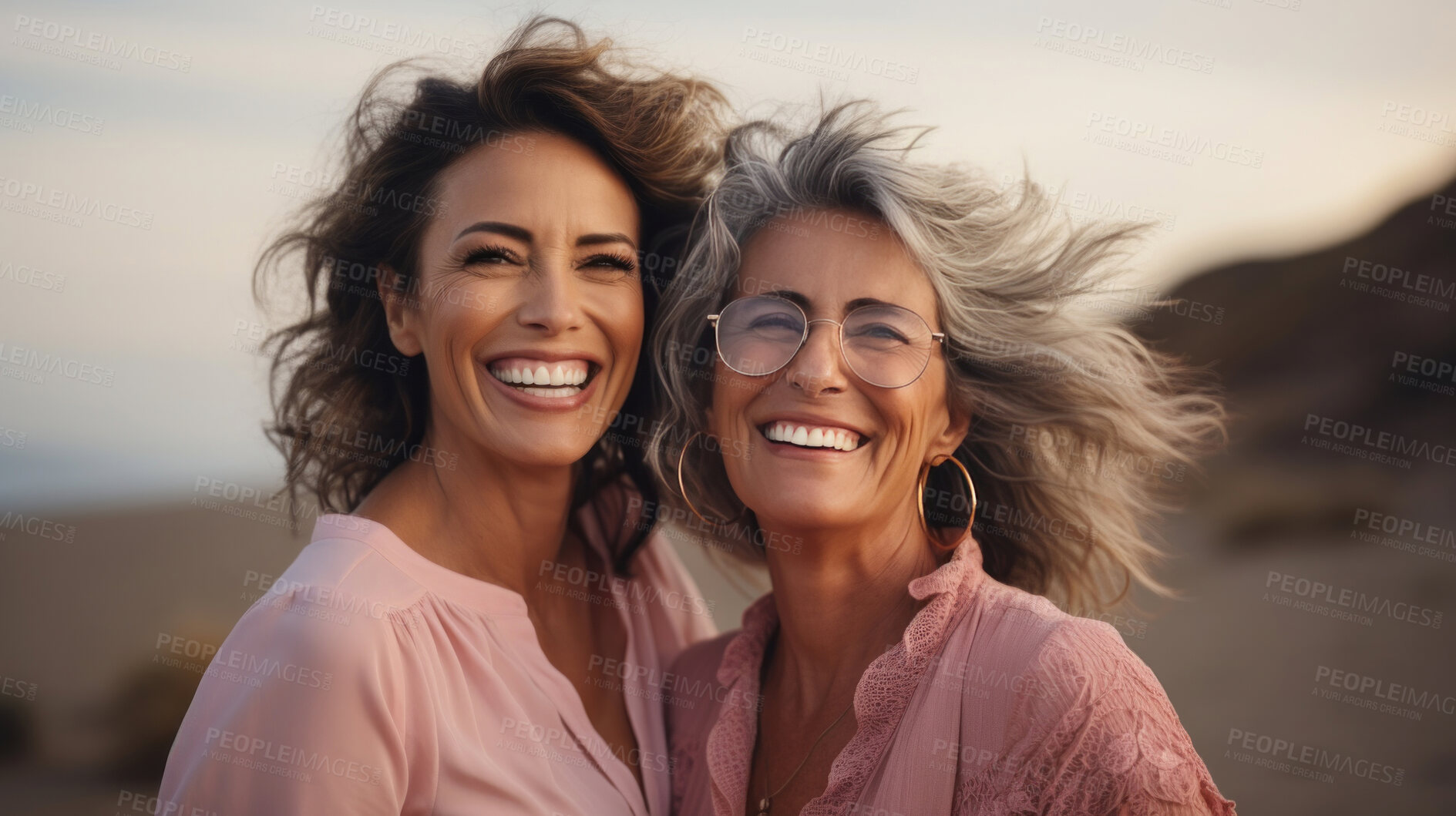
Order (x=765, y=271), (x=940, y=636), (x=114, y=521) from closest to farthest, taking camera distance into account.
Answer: (x=940, y=636), (x=765, y=271), (x=114, y=521)

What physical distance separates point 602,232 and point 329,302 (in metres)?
1.03

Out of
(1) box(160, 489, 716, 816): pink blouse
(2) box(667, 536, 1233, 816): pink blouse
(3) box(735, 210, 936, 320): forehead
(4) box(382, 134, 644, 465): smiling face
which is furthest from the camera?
(4) box(382, 134, 644, 465): smiling face

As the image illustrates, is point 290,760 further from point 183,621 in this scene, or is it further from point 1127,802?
point 183,621

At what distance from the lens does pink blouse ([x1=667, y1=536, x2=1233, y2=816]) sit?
2051 millimetres

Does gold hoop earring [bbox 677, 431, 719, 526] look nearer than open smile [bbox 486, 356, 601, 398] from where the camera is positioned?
No

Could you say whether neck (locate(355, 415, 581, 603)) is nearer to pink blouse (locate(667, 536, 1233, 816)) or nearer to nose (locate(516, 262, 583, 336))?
nose (locate(516, 262, 583, 336))

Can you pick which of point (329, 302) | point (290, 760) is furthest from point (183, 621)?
point (290, 760)

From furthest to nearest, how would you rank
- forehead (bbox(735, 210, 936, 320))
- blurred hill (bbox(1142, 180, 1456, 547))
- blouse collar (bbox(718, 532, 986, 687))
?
blurred hill (bbox(1142, 180, 1456, 547))
forehead (bbox(735, 210, 936, 320))
blouse collar (bbox(718, 532, 986, 687))

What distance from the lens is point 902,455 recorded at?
2.61m

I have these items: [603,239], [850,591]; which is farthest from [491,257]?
[850,591]

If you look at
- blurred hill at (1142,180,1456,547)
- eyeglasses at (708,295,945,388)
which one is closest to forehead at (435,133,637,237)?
eyeglasses at (708,295,945,388)

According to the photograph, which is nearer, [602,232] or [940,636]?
[940,636]

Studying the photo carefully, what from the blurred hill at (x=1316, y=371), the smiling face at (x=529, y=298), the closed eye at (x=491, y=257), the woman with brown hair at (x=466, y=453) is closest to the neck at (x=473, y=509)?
the woman with brown hair at (x=466, y=453)

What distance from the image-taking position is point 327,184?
3184 millimetres
